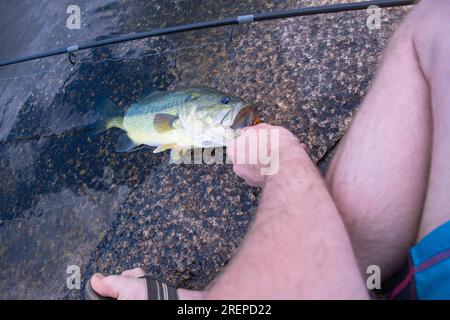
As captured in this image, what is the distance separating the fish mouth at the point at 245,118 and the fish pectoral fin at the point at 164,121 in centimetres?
50

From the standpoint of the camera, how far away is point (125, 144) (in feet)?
9.95

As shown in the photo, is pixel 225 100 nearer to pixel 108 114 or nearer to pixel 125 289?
pixel 108 114

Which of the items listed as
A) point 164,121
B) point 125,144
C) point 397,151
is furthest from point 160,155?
point 397,151

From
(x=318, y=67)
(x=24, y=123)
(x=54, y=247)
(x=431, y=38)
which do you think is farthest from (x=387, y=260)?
(x=24, y=123)

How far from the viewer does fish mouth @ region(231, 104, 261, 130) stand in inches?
93.5

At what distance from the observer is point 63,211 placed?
10.6 ft

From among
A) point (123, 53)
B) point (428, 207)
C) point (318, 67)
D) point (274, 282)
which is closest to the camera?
point (274, 282)

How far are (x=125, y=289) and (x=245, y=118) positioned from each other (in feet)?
3.91

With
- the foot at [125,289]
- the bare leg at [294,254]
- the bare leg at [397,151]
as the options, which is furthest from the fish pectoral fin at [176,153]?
the bare leg at [397,151]

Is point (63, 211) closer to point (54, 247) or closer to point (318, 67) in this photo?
point (54, 247)

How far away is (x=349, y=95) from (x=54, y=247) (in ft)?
8.17

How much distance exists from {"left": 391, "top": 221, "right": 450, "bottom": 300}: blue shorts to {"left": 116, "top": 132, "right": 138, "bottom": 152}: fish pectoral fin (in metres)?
2.12

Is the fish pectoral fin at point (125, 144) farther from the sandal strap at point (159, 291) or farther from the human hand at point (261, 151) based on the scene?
the sandal strap at point (159, 291)

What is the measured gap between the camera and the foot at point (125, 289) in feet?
6.25
